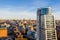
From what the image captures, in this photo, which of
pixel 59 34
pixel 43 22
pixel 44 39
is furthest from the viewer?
pixel 59 34

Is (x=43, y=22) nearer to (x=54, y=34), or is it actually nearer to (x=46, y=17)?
(x=46, y=17)

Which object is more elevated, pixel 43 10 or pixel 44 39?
pixel 43 10

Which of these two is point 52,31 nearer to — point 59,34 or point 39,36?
point 39,36

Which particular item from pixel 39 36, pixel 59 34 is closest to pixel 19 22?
pixel 59 34

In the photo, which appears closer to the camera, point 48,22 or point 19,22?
point 48,22

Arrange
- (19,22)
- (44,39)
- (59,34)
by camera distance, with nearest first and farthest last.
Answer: (44,39) → (59,34) → (19,22)

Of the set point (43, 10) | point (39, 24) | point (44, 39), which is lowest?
point (44, 39)

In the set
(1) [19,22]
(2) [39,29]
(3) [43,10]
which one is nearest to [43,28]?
(2) [39,29]
